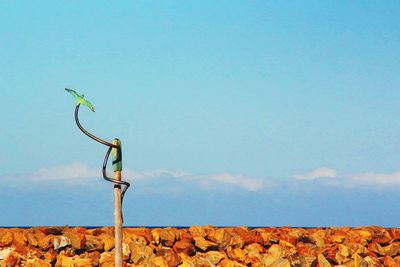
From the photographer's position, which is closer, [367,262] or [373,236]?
[367,262]

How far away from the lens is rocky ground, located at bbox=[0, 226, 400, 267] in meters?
16.8

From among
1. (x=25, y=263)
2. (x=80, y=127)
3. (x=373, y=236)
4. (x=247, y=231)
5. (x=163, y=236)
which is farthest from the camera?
(x=373, y=236)

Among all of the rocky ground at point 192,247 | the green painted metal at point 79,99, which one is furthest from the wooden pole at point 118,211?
the rocky ground at point 192,247

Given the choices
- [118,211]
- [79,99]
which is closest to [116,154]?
[118,211]

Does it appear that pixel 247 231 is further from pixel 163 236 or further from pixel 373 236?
pixel 373 236

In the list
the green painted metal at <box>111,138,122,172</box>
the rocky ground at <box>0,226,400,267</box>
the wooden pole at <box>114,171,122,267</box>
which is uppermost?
the rocky ground at <box>0,226,400,267</box>

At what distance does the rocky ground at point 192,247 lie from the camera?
1678 cm

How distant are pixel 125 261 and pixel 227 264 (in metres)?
2.19

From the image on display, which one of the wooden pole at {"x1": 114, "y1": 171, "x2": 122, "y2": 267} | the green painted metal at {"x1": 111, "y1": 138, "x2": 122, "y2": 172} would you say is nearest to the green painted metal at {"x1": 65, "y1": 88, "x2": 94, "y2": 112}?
the green painted metal at {"x1": 111, "y1": 138, "x2": 122, "y2": 172}

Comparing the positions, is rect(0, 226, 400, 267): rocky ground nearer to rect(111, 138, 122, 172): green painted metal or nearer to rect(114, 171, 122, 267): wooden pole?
rect(114, 171, 122, 267): wooden pole

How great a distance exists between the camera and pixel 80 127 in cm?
966

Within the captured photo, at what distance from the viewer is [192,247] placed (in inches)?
697

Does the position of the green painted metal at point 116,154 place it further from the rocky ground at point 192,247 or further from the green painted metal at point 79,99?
the rocky ground at point 192,247

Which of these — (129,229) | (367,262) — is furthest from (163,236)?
(367,262)
